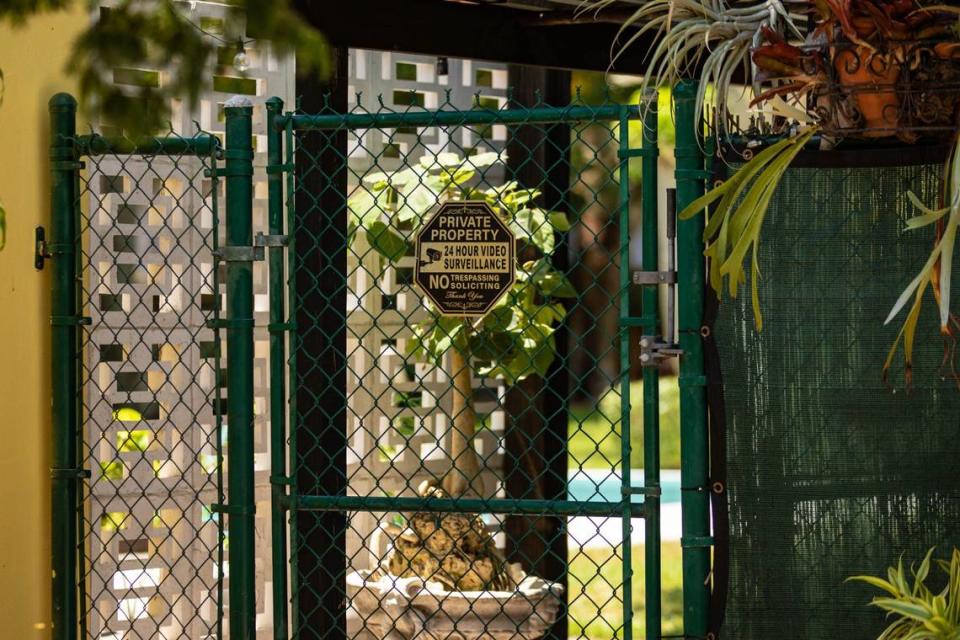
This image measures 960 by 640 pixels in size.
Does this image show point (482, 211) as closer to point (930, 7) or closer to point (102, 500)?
point (930, 7)

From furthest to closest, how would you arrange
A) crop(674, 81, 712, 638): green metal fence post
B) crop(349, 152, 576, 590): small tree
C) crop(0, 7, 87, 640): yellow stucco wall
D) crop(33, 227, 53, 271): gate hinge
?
crop(349, 152, 576, 590): small tree
crop(0, 7, 87, 640): yellow stucco wall
crop(33, 227, 53, 271): gate hinge
crop(674, 81, 712, 638): green metal fence post

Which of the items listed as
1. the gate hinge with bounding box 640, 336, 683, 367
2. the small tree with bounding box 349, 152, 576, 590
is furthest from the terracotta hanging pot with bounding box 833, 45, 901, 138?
the small tree with bounding box 349, 152, 576, 590

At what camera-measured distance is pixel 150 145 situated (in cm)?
361

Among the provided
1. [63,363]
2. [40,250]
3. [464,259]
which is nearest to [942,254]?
[464,259]

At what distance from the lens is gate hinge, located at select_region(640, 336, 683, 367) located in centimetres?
312

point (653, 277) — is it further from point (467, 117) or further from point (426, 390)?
point (426, 390)

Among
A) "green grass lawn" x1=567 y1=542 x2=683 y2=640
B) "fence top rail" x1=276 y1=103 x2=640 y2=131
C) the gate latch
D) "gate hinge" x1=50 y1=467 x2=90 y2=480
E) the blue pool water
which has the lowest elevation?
"green grass lawn" x1=567 y1=542 x2=683 y2=640

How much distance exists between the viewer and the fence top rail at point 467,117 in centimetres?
322

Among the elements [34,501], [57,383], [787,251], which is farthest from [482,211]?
[34,501]

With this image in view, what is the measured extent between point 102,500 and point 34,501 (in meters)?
0.50

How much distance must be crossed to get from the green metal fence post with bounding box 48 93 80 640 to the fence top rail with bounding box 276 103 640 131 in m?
0.70

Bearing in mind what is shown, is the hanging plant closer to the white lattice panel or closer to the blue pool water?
the white lattice panel

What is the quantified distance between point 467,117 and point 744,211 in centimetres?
79

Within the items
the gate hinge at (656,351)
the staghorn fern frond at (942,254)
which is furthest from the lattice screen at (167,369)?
the staghorn fern frond at (942,254)
